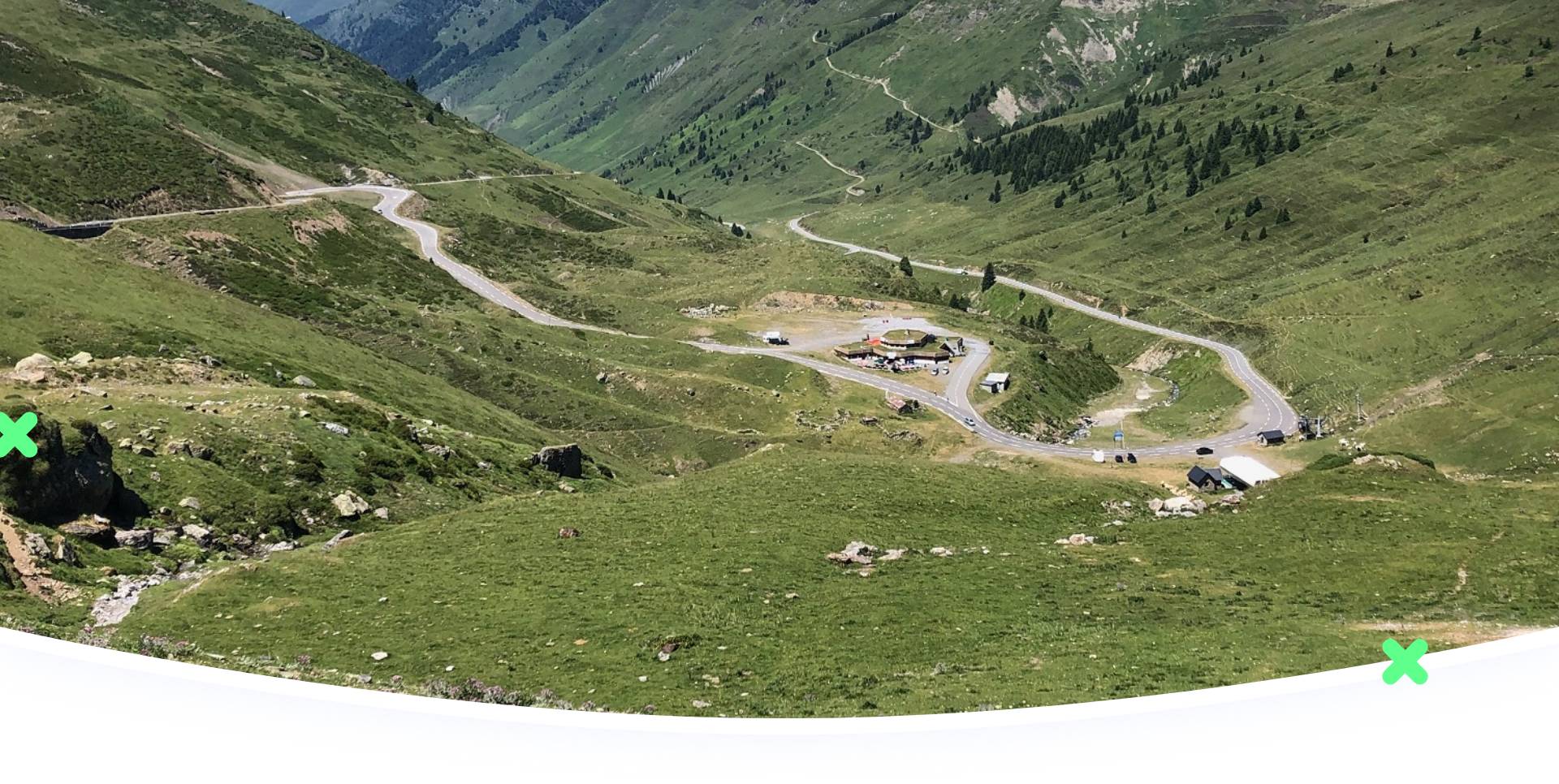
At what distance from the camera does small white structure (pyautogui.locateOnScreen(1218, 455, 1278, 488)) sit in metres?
87.1

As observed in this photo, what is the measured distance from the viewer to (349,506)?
168 ft

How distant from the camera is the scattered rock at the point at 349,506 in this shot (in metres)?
50.9

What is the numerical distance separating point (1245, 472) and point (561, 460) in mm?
66707

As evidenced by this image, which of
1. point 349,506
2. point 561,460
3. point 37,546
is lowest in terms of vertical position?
point 561,460

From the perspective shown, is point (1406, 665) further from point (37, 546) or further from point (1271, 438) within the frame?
point (1271, 438)

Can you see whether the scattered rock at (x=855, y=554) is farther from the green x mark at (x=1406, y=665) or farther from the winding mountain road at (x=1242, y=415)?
the winding mountain road at (x=1242, y=415)

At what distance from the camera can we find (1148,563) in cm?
4544

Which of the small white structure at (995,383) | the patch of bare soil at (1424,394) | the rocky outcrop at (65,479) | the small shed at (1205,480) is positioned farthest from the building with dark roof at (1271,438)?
the rocky outcrop at (65,479)

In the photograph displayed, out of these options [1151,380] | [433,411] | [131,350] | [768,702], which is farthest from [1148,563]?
[1151,380]

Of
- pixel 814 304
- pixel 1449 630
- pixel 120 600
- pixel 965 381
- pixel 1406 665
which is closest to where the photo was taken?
pixel 1406 665

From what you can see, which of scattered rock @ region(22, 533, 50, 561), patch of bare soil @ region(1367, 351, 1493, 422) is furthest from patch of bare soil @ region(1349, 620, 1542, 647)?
patch of bare soil @ region(1367, 351, 1493, 422)

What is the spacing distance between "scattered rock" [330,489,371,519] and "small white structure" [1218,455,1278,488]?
252ft

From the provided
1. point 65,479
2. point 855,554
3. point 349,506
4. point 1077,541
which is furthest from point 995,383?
point 65,479

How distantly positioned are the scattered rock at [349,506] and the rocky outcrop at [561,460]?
60.0ft
